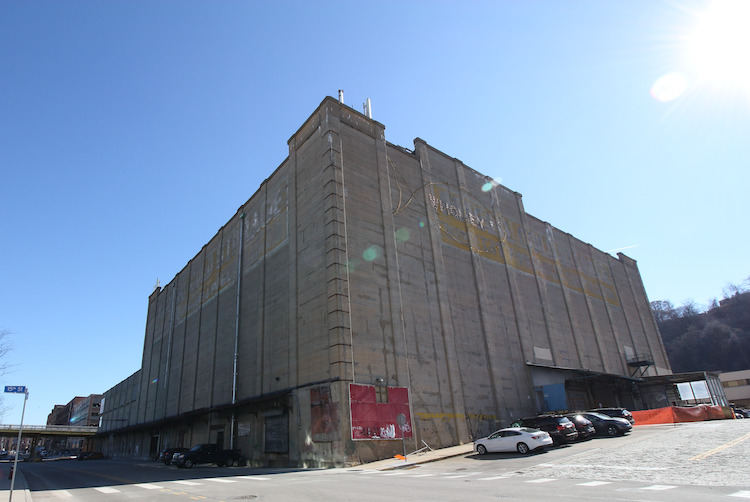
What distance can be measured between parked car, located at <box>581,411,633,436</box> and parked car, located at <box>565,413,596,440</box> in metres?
1.26

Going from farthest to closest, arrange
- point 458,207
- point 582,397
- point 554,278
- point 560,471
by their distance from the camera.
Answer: point 554,278
point 582,397
point 458,207
point 560,471

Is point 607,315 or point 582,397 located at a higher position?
point 607,315

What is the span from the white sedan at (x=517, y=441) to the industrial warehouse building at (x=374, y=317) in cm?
451

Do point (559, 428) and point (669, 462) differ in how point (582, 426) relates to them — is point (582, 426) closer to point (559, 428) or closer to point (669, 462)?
point (559, 428)

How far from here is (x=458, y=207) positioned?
39.8m

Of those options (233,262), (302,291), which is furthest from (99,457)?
(302,291)

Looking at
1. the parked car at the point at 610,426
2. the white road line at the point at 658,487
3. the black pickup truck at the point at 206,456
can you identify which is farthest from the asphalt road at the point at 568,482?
the black pickup truck at the point at 206,456

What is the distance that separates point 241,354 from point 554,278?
3343cm

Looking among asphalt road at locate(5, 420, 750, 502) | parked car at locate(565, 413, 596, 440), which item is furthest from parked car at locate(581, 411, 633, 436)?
asphalt road at locate(5, 420, 750, 502)

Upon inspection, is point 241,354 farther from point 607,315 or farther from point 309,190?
point 607,315

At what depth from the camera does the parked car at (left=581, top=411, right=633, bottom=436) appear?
2553 centimetres

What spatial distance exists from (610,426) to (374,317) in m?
15.2

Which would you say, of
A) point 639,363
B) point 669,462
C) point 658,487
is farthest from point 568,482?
point 639,363

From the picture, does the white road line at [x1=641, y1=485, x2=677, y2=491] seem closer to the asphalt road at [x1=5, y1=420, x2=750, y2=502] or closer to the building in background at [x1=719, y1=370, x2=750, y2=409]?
the asphalt road at [x1=5, y1=420, x2=750, y2=502]
